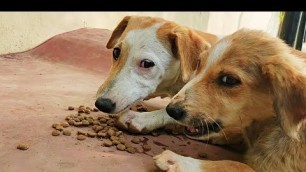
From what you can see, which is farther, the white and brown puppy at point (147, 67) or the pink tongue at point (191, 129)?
A: the white and brown puppy at point (147, 67)

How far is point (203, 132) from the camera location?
2.05 m

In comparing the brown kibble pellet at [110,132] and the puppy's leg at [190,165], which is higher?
the puppy's leg at [190,165]

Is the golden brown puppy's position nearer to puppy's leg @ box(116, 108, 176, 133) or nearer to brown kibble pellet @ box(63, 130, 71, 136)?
puppy's leg @ box(116, 108, 176, 133)

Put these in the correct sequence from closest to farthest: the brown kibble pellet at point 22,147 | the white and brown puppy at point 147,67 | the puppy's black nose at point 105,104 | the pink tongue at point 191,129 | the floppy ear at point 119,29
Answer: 1. the brown kibble pellet at point 22,147
2. the pink tongue at point 191,129
3. the puppy's black nose at point 105,104
4. the white and brown puppy at point 147,67
5. the floppy ear at point 119,29

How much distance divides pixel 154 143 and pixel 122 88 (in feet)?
1.25

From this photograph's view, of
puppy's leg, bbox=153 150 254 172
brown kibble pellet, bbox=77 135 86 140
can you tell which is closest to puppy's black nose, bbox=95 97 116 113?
brown kibble pellet, bbox=77 135 86 140

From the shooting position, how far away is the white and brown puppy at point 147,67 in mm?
2361

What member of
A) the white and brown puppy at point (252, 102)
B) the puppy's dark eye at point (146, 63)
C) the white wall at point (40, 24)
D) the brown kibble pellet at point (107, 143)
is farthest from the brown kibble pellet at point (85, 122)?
the white wall at point (40, 24)

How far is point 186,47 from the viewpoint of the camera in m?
2.64

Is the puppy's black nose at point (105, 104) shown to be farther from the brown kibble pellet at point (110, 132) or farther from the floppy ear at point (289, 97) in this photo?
the floppy ear at point (289, 97)

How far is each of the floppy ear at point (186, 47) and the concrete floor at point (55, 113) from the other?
1.48ft

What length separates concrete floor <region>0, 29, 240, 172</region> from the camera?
184 cm

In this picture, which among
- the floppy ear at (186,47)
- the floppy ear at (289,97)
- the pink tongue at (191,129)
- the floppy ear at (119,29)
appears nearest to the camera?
the floppy ear at (289,97)

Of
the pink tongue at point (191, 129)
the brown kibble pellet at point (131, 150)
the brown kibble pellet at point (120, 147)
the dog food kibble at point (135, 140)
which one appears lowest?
the dog food kibble at point (135, 140)
